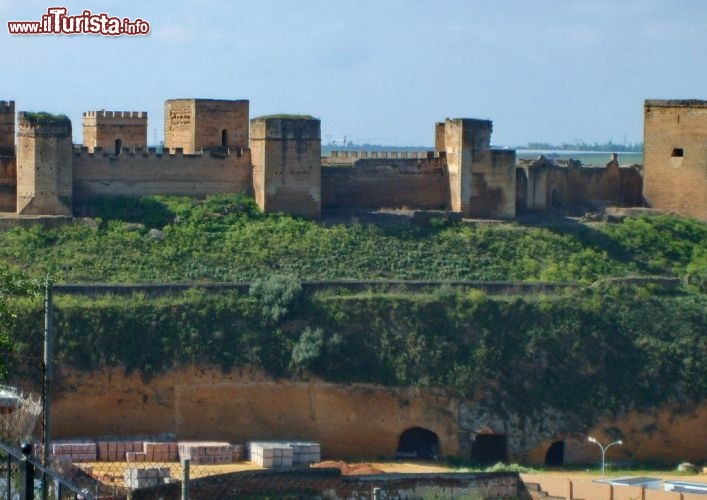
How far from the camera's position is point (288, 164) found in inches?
1805

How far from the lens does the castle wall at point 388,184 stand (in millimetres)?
47938

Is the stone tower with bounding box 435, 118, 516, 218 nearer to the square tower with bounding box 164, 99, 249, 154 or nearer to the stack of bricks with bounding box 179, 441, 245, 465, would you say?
the square tower with bounding box 164, 99, 249, 154

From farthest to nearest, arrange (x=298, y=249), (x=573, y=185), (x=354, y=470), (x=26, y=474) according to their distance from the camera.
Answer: (x=573, y=185), (x=298, y=249), (x=354, y=470), (x=26, y=474)

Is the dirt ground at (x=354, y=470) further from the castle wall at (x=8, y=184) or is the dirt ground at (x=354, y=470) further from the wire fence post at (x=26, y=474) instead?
the wire fence post at (x=26, y=474)

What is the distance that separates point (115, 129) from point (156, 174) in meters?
3.27

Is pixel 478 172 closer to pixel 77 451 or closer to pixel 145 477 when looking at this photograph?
pixel 77 451


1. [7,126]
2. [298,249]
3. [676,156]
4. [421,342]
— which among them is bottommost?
[421,342]

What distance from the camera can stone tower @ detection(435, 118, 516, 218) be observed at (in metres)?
47.3

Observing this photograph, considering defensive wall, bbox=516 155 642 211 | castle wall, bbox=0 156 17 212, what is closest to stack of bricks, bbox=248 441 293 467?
castle wall, bbox=0 156 17 212

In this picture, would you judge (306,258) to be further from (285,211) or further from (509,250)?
(509,250)

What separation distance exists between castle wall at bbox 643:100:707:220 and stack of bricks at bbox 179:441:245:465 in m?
17.7

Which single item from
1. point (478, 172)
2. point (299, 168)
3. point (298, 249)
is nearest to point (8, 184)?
point (299, 168)

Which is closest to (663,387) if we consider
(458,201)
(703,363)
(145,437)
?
(703,363)

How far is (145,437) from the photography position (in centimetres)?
3853
